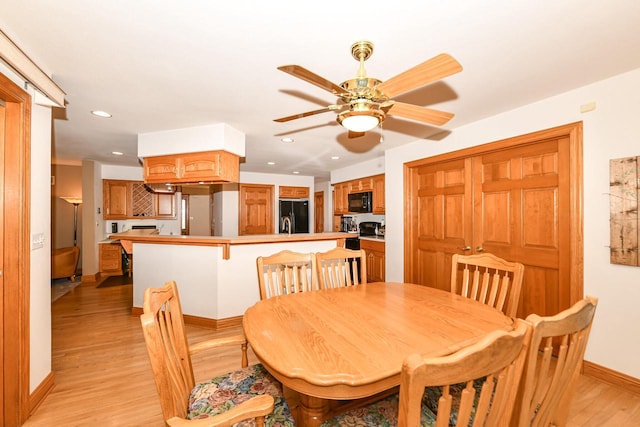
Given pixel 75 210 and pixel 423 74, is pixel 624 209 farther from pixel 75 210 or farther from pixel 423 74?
pixel 75 210

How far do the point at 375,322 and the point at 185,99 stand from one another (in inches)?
92.3

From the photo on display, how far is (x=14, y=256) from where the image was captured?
1.70m

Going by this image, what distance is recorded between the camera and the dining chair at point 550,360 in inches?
33.4

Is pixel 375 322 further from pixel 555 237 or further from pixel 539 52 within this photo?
pixel 555 237

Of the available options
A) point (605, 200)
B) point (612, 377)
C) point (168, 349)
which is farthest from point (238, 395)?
point (605, 200)

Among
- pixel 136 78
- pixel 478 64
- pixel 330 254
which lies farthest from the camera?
pixel 330 254

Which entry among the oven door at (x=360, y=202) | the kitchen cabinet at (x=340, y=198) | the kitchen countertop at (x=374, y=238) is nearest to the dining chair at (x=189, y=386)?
the kitchen countertop at (x=374, y=238)

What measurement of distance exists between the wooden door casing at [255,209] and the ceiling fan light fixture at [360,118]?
17.0ft

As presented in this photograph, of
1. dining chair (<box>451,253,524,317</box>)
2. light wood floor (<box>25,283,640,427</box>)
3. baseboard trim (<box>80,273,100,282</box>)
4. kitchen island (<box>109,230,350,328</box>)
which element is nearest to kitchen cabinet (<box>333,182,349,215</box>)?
kitchen island (<box>109,230,350,328</box>)

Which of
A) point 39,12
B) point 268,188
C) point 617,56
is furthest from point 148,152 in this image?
point 617,56

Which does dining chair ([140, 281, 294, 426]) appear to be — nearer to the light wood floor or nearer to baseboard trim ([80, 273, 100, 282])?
the light wood floor

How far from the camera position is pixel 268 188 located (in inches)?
264

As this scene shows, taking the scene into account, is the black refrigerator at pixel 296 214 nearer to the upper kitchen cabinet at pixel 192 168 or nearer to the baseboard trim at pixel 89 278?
the upper kitchen cabinet at pixel 192 168

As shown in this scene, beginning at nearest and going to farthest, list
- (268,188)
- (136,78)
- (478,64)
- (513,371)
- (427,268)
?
(513,371), (478,64), (136,78), (427,268), (268,188)
